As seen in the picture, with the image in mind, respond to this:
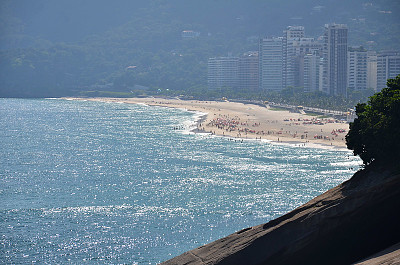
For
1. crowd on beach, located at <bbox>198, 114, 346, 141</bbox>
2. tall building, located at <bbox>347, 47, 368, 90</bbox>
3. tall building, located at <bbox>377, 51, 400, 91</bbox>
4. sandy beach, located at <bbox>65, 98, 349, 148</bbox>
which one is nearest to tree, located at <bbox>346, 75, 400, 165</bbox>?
sandy beach, located at <bbox>65, 98, 349, 148</bbox>

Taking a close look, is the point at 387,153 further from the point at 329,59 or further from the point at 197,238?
the point at 329,59

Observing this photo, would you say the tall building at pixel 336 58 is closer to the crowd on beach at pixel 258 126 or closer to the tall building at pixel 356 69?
the tall building at pixel 356 69

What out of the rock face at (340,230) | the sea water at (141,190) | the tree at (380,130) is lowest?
the sea water at (141,190)

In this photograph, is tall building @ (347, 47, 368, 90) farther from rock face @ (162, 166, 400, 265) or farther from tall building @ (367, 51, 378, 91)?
rock face @ (162, 166, 400, 265)

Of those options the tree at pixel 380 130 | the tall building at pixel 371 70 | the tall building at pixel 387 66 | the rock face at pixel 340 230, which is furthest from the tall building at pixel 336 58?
the rock face at pixel 340 230

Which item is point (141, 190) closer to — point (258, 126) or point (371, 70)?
point (258, 126)

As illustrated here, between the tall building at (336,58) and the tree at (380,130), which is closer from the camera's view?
the tree at (380,130)

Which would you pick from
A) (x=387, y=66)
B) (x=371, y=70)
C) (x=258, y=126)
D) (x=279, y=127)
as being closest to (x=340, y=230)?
(x=279, y=127)
